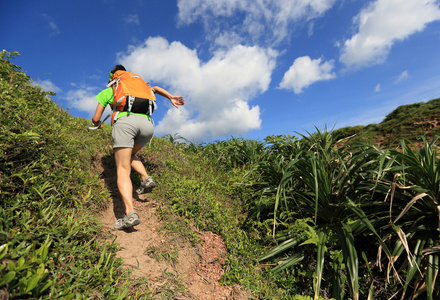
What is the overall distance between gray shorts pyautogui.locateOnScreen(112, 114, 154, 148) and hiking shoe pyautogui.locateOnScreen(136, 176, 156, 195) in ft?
2.25

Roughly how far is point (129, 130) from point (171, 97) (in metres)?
1.11

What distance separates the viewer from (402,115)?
33.9 feet

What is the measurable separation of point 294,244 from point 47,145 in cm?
339

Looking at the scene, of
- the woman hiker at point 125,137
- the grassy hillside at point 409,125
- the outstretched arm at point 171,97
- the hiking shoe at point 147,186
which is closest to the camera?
the woman hiker at point 125,137

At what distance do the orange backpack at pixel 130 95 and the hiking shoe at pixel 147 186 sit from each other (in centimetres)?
102

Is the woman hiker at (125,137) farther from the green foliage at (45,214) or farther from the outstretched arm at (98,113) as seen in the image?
the green foliage at (45,214)

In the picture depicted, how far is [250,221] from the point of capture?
3.34 metres

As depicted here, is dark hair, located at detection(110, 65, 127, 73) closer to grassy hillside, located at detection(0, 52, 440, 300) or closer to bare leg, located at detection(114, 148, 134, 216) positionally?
Result: grassy hillside, located at detection(0, 52, 440, 300)

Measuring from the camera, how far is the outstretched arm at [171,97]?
3.91 metres

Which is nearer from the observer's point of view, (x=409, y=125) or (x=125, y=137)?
(x=125, y=137)

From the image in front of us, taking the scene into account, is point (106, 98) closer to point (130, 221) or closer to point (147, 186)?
point (147, 186)

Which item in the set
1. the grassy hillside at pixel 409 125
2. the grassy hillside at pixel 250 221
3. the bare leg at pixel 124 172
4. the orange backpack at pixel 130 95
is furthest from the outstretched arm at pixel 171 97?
the grassy hillside at pixel 409 125

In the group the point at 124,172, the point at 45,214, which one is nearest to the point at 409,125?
the point at 124,172

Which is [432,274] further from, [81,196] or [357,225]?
[81,196]
